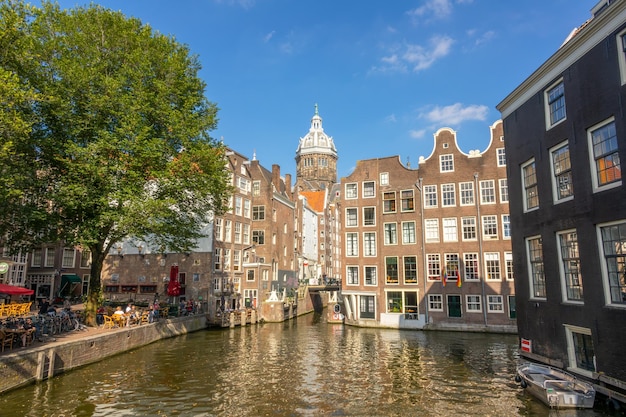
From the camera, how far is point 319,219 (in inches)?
3130

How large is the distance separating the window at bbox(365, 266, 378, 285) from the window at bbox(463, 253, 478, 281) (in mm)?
8233

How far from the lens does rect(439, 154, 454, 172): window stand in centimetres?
3641

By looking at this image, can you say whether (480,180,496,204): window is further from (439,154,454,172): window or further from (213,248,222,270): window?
(213,248,222,270): window

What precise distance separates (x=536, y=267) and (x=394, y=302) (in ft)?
69.2

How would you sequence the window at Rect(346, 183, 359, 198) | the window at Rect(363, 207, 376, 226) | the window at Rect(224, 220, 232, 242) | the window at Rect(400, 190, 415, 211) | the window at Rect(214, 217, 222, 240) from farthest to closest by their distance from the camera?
the window at Rect(224, 220, 232, 242) → the window at Rect(214, 217, 222, 240) → the window at Rect(346, 183, 359, 198) → the window at Rect(363, 207, 376, 226) → the window at Rect(400, 190, 415, 211)

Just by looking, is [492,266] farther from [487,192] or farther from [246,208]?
[246,208]

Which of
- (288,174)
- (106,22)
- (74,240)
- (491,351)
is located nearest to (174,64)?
(106,22)

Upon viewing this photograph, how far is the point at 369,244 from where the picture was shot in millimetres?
39062

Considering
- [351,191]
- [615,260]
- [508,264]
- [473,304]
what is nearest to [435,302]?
[473,304]

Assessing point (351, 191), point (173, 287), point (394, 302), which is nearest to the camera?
point (394, 302)

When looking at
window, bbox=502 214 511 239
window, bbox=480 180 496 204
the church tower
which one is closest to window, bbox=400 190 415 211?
window, bbox=480 180 496 204

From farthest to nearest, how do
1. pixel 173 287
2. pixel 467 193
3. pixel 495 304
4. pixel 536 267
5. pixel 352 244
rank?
pixel 352 244 < pixel 173 287 < pixel 467 193 < pixel 495 304 < pixel 536 267

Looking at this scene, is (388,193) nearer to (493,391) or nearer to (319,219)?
(493,391)

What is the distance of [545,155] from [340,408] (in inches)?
494
